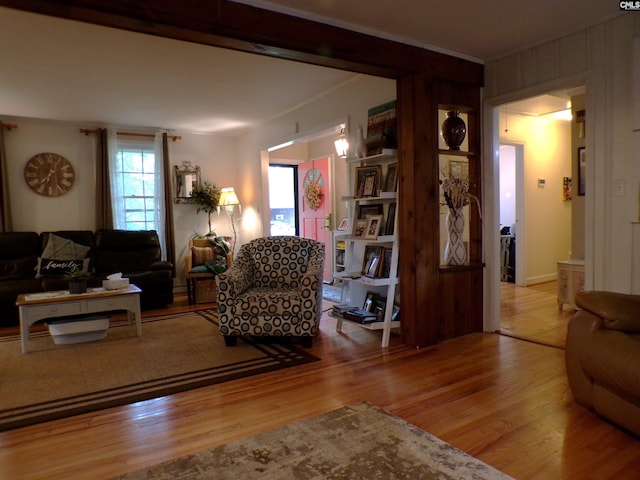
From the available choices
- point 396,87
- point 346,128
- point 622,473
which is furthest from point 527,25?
point 622,473

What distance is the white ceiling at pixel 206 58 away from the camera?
281cm

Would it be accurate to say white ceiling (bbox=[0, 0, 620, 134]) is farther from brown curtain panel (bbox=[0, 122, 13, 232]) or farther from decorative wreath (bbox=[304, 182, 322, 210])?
decorative wreath (bbox=[304, 182, 322, 210])

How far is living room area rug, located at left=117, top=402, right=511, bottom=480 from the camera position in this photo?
1801 millimetres

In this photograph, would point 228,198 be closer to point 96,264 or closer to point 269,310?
point 96,264

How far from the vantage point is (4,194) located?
5305 mm

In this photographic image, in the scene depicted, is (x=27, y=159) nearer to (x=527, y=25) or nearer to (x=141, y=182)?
(x=141, y=182)

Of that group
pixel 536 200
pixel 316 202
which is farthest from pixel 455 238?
Answer: pixel 316 202

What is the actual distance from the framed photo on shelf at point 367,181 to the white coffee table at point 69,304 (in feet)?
7.38

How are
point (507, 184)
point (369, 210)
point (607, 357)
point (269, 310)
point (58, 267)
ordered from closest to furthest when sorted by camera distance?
point (607, 357) < point (269, 310) < point (369, 210) < point (58, 267) < point (507, 184)

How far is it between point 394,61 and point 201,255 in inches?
154

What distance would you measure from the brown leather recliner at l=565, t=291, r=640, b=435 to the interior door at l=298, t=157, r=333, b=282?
459cm

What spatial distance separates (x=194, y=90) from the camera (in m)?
4.54

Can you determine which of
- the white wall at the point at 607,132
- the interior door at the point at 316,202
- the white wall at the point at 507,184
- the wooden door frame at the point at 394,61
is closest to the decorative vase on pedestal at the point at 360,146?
the wooden door frame at the point at 394,61

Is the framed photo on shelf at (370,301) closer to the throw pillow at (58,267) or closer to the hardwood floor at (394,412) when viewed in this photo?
the hardwood floor at (394,412)
